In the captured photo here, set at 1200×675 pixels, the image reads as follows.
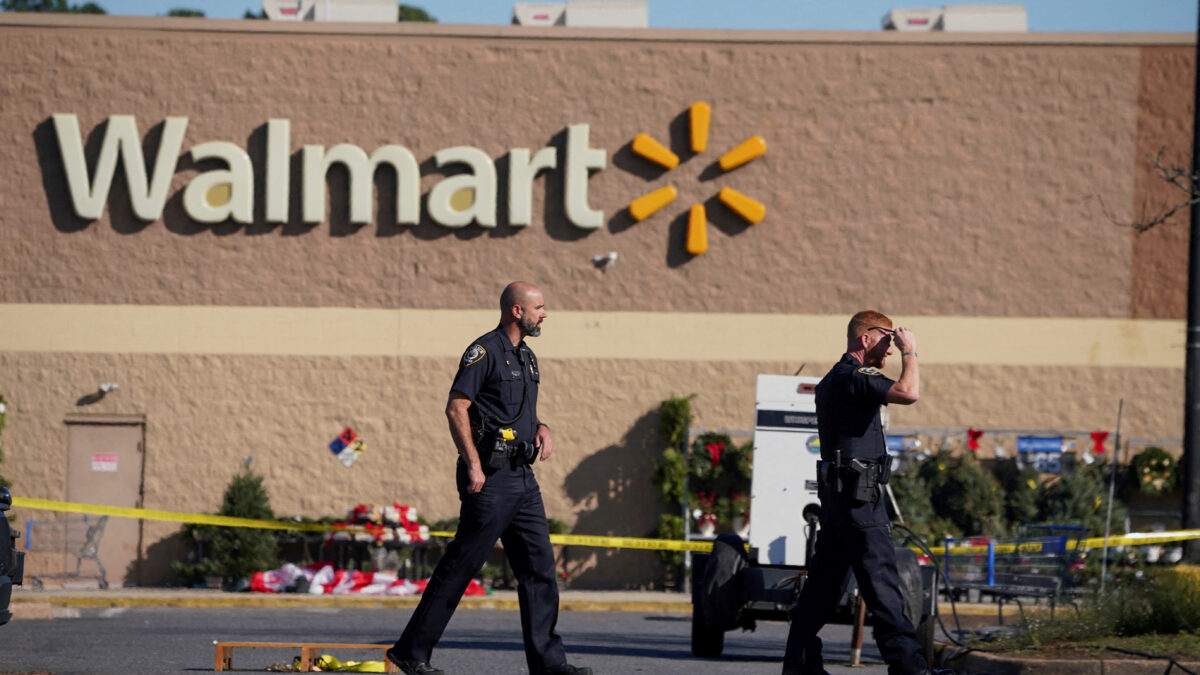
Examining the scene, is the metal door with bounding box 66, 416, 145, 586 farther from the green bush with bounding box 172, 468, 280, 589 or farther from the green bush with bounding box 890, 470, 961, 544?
the green bush with bounding box 890, 470, 961, 544

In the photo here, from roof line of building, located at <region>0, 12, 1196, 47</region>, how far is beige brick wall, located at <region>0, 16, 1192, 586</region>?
49 mm

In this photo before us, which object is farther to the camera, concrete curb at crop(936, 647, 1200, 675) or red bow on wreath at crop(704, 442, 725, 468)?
red bow on wreath at crop(704, 442, 725, 468)

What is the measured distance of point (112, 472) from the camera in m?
20.7

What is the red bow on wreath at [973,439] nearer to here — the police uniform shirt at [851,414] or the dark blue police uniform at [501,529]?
the police uniform shirt at [851,414]

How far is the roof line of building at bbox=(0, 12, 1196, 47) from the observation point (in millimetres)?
20844

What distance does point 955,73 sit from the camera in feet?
69.0

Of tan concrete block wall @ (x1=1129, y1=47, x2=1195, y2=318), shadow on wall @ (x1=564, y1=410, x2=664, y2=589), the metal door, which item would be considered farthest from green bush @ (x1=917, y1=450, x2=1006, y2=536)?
the metal door

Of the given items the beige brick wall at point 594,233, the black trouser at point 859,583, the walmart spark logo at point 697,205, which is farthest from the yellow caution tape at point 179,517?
the black trouser at point 859,583

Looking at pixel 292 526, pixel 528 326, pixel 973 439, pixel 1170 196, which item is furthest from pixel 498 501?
pixel 1170 196

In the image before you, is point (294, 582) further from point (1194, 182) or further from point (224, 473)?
point (1194, 182)

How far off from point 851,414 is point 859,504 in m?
0.54

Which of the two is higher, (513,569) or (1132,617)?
(513,569)

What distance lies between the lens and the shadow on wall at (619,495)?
20.7m

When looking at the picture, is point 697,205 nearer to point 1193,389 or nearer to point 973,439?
point 973,439
